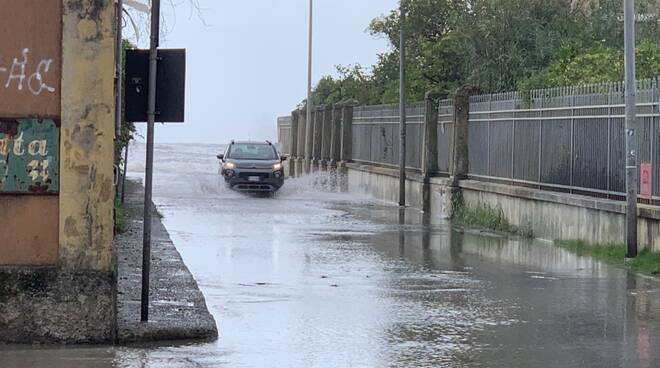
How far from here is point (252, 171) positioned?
115ft

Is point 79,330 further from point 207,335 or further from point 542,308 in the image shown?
point 542,308

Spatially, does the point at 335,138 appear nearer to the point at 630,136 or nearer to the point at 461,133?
the point at 461,133

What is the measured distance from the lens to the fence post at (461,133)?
26609mm

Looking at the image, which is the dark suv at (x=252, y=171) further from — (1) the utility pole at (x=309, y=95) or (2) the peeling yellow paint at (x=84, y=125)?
(2) the peeling yellow paint at (x=84, y=125)

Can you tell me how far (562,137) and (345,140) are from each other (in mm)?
22170

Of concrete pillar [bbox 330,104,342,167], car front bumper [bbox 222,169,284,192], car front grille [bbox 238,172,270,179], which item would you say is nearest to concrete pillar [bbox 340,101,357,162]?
concrete pillar [bbox 330,104,342,167]

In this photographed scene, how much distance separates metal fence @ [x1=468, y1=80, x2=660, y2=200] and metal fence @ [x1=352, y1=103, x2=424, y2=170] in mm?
5253

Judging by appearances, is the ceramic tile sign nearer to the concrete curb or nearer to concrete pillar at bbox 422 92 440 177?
the concrete curb

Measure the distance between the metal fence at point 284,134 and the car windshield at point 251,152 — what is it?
21.8 metres

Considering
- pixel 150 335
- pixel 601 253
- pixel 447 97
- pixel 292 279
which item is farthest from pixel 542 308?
pixel 447 97

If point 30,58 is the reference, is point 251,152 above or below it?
above

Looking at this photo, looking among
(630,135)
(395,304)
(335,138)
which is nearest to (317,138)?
(335,138)

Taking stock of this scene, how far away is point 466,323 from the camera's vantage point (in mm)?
11414

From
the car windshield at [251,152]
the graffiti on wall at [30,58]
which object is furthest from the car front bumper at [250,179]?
the graffiti on wall at [30,58]
